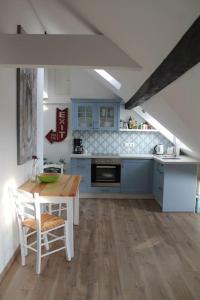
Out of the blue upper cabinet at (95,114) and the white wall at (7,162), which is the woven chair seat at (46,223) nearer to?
the white wall at (7,162)

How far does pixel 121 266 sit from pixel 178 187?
2.26 metres

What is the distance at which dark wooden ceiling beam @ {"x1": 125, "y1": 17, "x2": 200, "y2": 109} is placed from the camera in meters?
1.46

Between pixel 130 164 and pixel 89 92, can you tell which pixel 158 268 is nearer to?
pixel 130 164

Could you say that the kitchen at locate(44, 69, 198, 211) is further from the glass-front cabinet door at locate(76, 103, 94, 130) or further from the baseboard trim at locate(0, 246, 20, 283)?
the baseboard trim at locate(0, 246, 20, 283)

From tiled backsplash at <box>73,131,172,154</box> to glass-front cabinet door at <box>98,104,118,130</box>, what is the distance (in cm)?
33

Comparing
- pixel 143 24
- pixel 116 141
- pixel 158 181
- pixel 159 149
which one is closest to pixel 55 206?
pixel 158 181

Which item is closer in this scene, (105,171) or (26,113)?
(26,113)

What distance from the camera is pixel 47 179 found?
3.44 meters

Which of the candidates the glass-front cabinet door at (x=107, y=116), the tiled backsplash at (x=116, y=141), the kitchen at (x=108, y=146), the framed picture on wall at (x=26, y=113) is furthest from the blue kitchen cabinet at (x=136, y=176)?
the framed picture on wall at (x=26, y=113)

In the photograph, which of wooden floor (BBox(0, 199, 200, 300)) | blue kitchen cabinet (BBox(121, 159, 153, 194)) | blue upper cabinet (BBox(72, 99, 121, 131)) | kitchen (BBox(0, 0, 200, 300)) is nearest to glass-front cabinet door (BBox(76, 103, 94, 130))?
blue upper cabinet (BBox(72, 99, 121, 131))

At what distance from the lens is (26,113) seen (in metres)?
3.43

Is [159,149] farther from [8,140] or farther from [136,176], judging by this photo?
[8,140]

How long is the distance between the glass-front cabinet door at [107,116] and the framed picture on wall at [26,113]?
209 centimetres

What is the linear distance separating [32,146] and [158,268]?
87.9 inches
